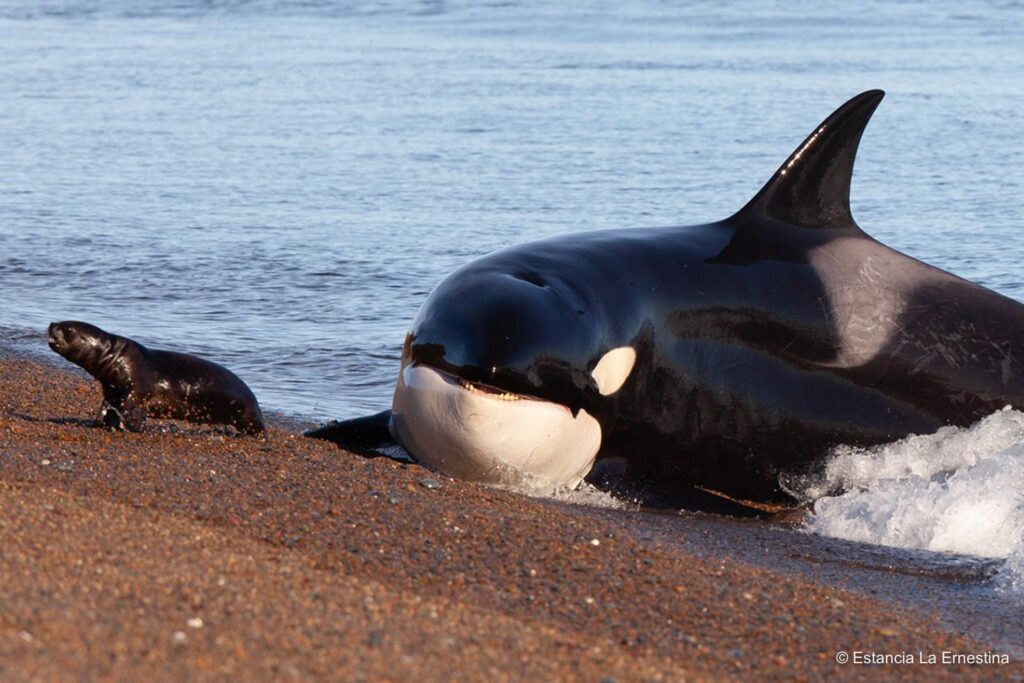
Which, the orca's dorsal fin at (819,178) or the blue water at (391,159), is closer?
the orca's dorsal fin at (819,178)

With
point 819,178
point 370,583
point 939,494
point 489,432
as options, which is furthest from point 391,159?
point 370,583

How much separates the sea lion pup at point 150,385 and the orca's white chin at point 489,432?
1268mm

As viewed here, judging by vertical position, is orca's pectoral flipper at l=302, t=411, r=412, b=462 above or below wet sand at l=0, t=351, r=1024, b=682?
below

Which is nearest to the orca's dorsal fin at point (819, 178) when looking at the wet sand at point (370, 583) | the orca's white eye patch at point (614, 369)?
the orca's white eye patch at point (614, 369)

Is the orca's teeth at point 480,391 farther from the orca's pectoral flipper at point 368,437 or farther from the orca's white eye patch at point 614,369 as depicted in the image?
the orca's pectoral flipper at point 368,437

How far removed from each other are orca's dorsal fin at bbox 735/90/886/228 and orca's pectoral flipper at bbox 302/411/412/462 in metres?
2.88

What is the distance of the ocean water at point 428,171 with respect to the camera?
15.3 meters

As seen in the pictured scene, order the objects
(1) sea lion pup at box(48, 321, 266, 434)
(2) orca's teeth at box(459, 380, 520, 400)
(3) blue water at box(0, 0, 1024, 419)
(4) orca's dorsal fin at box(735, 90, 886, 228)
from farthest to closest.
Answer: (3) blue water at box(0, 0, 1024, 419) → (4) orca's dorsal fin at box(735, 90, 886, 228) → (1) sea lion pup at box(48, 321, 266, 434) → (2) orca's teeth at box(459, 380, 520, 400)

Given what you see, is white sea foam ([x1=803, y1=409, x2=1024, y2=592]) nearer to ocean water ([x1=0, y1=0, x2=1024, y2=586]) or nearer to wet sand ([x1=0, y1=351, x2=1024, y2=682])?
ocean water ([x1=0, y1=0, x2=1024, y2=586])

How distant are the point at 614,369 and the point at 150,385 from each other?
321cm

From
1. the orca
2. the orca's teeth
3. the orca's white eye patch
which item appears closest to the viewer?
the orca's teeth

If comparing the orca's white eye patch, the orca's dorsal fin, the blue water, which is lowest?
the blue water

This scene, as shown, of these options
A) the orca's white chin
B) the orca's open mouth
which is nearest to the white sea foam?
the orca's white chin

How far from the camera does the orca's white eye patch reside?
31.5ft
